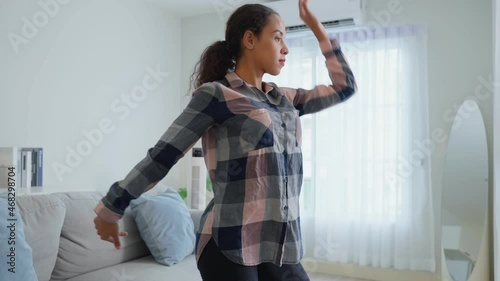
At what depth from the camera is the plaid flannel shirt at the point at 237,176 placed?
0.87 meters

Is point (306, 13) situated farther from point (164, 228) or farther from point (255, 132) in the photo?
point (164, 228)

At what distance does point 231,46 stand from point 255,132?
0.29 metres

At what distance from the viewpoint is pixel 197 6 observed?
3994mm

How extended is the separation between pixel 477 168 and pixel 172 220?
86.5 inches

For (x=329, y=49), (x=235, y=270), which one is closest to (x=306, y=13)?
(x=329, y=49)

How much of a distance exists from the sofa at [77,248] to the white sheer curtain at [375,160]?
1.57 meters

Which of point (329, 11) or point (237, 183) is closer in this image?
point (237, 183)

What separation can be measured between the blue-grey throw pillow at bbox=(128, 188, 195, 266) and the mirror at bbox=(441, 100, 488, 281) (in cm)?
192

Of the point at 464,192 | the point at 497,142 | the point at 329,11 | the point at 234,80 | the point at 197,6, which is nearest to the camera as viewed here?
the point at 234,80

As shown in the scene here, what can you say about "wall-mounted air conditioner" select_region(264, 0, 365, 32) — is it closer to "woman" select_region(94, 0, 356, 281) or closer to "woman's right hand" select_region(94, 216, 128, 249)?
"woman" select_region(94, 0, 356, 281)

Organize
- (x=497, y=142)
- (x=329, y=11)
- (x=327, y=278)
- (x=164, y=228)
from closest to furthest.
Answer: (x=164, y=228)
(x=497, y=142)
(x=329, y=11)
(x=327, y=278)

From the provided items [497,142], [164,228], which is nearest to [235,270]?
[164,228]

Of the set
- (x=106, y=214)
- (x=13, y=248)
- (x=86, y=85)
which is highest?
(x=86, y=85)

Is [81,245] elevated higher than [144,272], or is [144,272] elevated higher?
[81,245]
